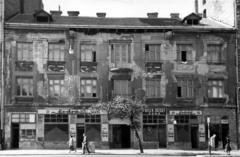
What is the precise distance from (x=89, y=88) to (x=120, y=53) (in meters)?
4.08

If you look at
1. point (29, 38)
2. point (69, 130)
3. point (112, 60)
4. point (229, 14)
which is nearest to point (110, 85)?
point (112, 60)

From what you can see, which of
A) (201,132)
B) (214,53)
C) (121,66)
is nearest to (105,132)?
(121,66)

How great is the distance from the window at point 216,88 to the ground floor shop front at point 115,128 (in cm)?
135

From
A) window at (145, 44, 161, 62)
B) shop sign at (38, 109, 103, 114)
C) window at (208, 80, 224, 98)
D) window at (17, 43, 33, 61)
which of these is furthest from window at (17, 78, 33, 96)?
window at (208, 80, 224, 98)

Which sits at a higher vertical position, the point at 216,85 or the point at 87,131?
the point at 216,85

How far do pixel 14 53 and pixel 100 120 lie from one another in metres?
9.29

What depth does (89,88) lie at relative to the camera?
37219 millimetres

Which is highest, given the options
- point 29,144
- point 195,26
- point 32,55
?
point 195,26

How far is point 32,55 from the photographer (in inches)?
1449

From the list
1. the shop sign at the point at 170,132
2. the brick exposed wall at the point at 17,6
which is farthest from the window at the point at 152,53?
the brick exposed wall at the point at 17,6

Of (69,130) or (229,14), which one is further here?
(229,14)

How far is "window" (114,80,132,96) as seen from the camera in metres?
37.4

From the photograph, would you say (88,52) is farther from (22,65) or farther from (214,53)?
(214,53)

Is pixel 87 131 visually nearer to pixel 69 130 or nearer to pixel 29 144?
pixel 69 130
